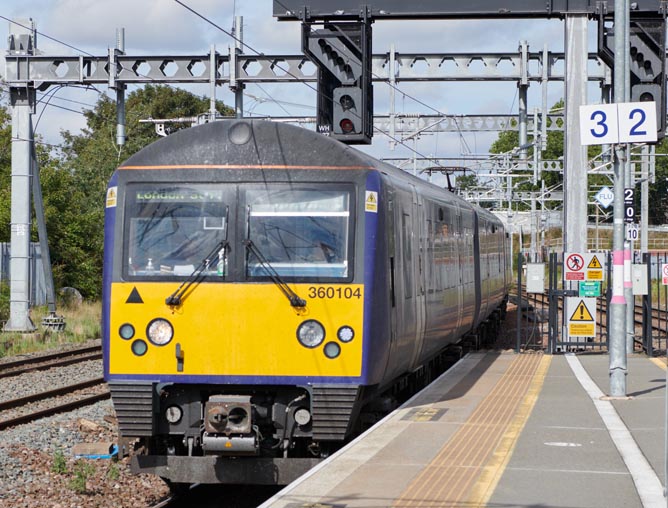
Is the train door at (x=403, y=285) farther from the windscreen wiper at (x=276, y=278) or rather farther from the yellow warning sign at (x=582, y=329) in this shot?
the yellow warning sign at (x=582, y=329)

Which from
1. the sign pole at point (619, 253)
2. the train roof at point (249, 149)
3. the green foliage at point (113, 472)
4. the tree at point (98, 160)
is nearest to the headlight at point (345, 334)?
the train roof at point (249, 149)

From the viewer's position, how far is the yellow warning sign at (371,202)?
30.9ft

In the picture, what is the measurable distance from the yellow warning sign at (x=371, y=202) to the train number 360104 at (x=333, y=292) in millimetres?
675

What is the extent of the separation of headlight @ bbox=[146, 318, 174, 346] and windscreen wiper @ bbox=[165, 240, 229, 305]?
0.58 feet

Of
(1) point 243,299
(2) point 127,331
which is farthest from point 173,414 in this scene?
(1) point 243,299

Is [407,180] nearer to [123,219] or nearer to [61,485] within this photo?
[123,219]

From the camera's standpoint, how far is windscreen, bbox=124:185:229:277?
940 centimetres

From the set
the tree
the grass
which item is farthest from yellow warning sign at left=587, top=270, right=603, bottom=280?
the tree

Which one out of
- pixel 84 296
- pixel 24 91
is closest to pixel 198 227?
pixel 24 91

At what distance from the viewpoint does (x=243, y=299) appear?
9.27 meters

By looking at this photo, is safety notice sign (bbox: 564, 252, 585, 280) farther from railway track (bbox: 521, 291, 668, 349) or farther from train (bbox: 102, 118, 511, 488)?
train (bbox: 102, 118, 511, 488)

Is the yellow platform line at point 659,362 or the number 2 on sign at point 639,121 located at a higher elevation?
the number 2 on sign at point 639,121

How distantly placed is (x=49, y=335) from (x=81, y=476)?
15664 millimetres

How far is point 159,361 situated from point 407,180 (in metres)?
3.61
